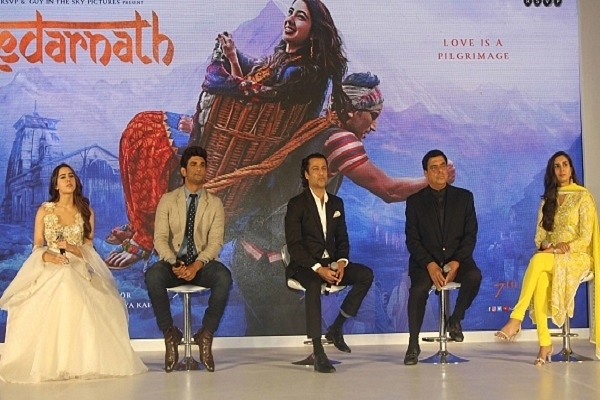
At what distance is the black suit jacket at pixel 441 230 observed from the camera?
7246 mm

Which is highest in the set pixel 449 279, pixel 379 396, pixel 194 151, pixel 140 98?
pixel 140 98

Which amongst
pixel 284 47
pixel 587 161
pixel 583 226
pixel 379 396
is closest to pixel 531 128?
pixel 587 161

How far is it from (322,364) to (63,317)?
5.28 feet

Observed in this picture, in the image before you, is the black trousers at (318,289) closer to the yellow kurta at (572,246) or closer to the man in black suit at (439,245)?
the man in black suit at (439,245)

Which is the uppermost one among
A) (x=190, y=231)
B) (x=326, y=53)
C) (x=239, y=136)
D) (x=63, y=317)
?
(x=326, y=53)

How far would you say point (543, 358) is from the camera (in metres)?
6.92

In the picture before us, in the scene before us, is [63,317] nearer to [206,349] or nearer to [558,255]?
[206,349]

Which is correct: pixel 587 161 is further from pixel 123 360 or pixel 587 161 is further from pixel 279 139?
pixel 123 360

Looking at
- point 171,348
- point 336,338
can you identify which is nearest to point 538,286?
point 336,338

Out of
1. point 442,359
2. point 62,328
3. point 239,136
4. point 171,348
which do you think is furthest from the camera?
point 239,136

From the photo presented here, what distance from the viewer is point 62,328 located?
6.59 meters

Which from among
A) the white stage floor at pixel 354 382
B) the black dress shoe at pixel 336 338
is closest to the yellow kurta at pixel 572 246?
the white stage floor at pixel 354 382

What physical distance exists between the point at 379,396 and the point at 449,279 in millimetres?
1580

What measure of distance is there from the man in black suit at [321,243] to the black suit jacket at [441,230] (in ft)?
1.26
